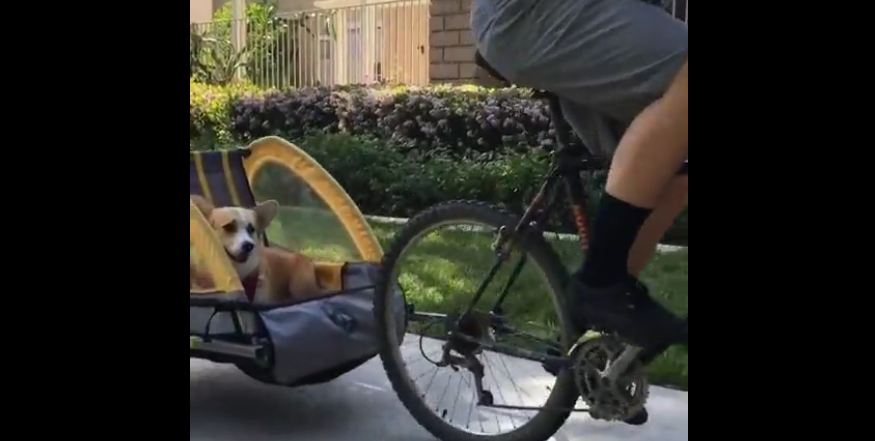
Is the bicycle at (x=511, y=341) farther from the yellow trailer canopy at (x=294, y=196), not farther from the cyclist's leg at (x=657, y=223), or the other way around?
the yellow trailer canopy at (x=294, y=196)

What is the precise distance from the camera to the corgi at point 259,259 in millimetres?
2582

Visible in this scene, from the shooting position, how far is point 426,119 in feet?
7.91

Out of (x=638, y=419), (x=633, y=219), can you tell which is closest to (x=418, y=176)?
(x=633, y=219)

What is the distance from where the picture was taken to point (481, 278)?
234 centimetres

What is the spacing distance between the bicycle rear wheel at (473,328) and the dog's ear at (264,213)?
1.30 feet

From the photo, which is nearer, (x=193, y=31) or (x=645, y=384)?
(x=645, y=384)

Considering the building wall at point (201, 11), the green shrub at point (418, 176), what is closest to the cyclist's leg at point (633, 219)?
the green shrub at point (418, 176)

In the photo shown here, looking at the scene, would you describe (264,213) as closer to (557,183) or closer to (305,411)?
(305,411)

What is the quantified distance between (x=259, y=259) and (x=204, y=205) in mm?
191

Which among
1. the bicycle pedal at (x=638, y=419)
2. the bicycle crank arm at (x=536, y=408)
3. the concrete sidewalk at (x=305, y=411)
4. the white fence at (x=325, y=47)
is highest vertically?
the white fence at (x=325, y=47)

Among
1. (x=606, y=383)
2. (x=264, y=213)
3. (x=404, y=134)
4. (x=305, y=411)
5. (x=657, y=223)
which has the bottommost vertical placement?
(x=305, y=411)
